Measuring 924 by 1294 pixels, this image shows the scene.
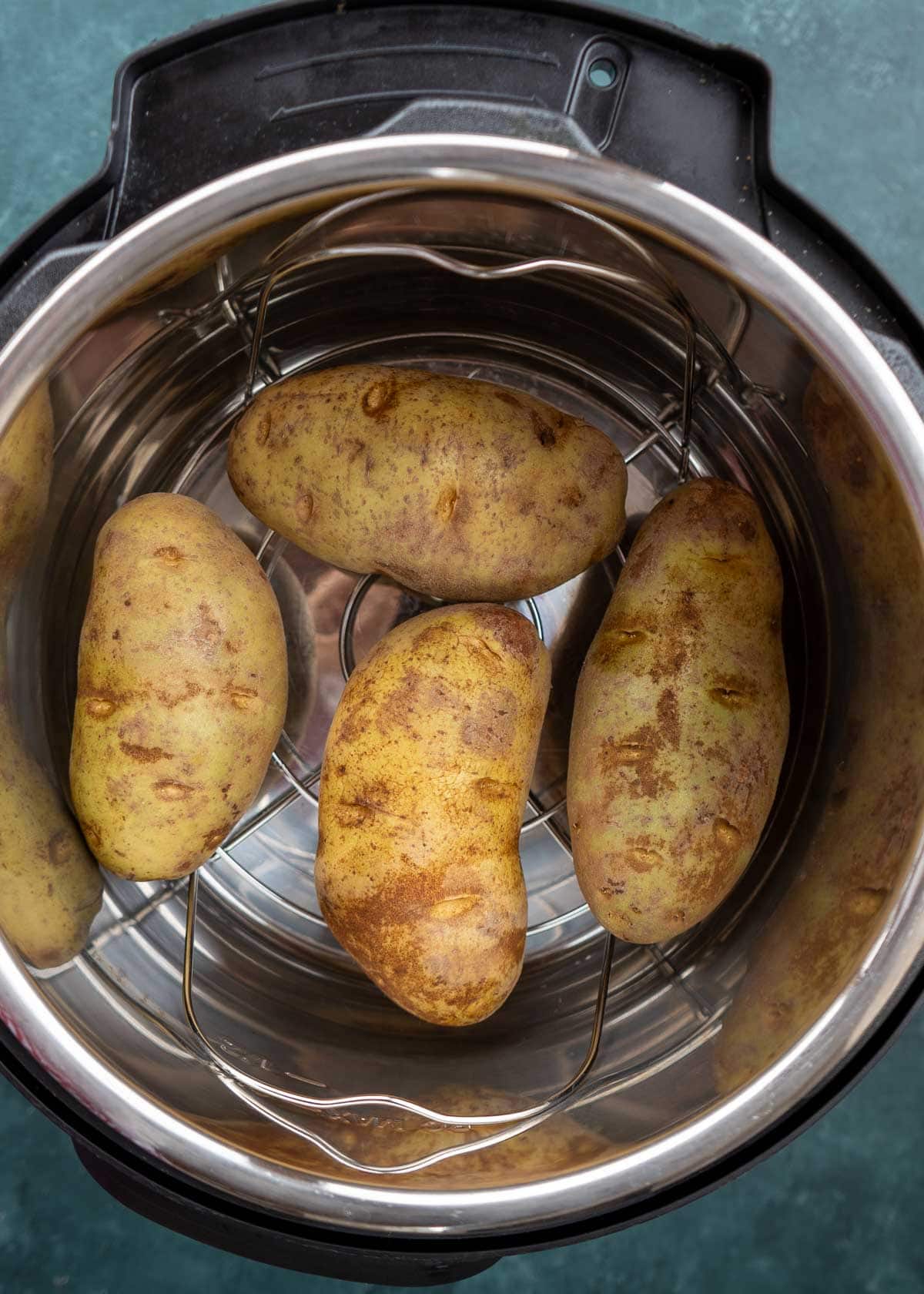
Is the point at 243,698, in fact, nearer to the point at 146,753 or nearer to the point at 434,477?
the point at 146,753

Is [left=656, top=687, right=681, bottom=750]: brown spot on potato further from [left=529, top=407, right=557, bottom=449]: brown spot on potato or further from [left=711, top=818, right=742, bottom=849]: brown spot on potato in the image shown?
[left=529, top=407, right=557, bottom=449]: brown spot on potato

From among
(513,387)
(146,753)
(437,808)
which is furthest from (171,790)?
(513,387)

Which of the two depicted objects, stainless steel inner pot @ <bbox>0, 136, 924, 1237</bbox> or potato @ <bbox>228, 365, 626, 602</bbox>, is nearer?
stainless steel inner pot @ <bbox>0, 136, 924, 1237</bbox>

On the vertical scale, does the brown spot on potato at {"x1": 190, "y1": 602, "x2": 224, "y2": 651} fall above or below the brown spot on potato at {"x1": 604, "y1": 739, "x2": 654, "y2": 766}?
above

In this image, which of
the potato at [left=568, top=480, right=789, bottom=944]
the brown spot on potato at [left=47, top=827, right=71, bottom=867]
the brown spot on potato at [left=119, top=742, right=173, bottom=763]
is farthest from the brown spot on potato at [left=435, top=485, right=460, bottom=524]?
the brown spot on potato at [left=47, top=827, right=71, bottom=867]

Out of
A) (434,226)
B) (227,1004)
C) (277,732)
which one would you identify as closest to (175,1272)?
(227,1004)

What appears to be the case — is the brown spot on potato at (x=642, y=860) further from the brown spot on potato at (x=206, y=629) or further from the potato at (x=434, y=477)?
the brown spot on potato at (x=206, y=629)

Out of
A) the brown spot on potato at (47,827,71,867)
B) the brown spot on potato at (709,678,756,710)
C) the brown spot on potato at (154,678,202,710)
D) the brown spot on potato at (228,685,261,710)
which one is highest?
the brown spot on potato at (709,678,756,710)
